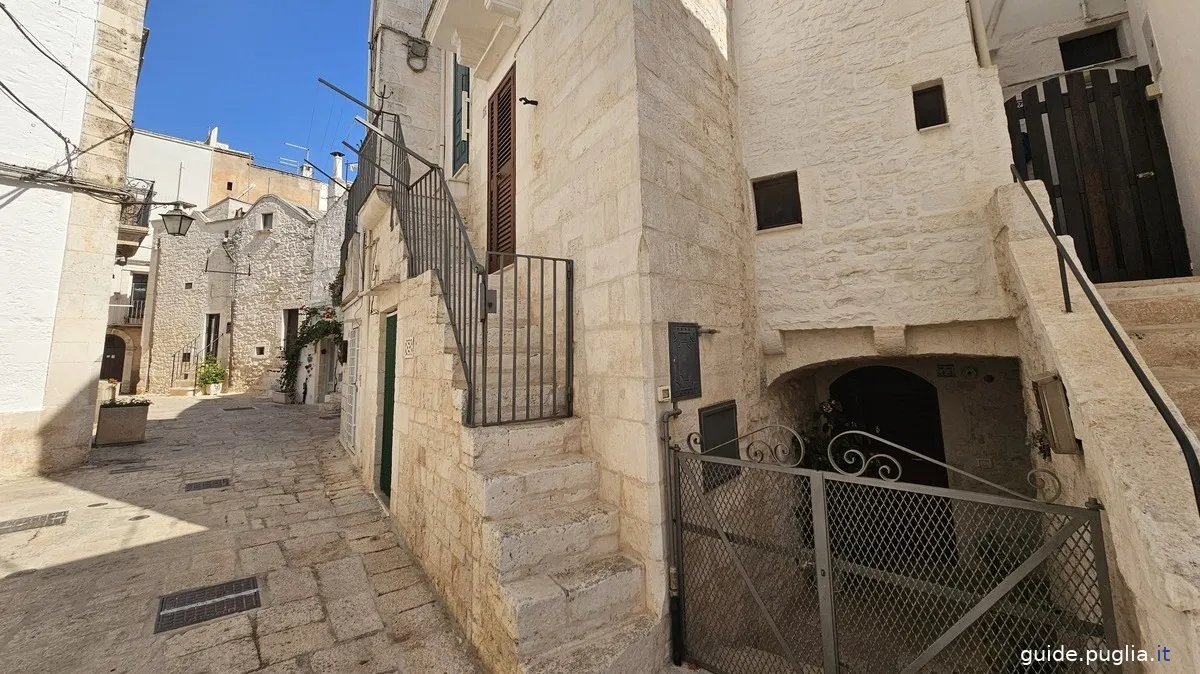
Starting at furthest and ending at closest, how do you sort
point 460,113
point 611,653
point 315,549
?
point 460,113 → point 315,549 → point 611,653

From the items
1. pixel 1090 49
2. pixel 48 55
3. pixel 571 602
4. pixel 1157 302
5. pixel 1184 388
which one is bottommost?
pixel 571 602

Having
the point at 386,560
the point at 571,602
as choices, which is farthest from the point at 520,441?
the point at 386,560

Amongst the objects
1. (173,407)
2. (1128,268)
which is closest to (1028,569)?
(1128,268)

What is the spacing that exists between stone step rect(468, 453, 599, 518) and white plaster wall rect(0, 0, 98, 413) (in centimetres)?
846

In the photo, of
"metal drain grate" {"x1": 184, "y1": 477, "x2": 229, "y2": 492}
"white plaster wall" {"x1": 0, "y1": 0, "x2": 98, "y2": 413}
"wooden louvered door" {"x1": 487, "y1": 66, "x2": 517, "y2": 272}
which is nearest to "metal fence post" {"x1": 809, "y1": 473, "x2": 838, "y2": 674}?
"wooden louvered door" {"x1": 487, "y1": 66, "x2": 517, "y2": 272}

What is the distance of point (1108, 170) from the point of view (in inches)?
158

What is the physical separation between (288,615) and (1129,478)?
15.3ft

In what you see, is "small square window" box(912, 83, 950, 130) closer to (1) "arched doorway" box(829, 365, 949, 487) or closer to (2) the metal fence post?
(1) "arched doorway" box(829, 365, 949, 487)

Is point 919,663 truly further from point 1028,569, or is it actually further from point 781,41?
point 781,41

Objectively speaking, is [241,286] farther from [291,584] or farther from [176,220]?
[291,584]

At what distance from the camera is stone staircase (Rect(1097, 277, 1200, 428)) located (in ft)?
7.56

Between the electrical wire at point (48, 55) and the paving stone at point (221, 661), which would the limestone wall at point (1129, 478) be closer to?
the paving stone at point (221, 661)

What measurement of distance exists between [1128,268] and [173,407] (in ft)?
70.3

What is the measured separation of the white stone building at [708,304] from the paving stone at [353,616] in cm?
50
